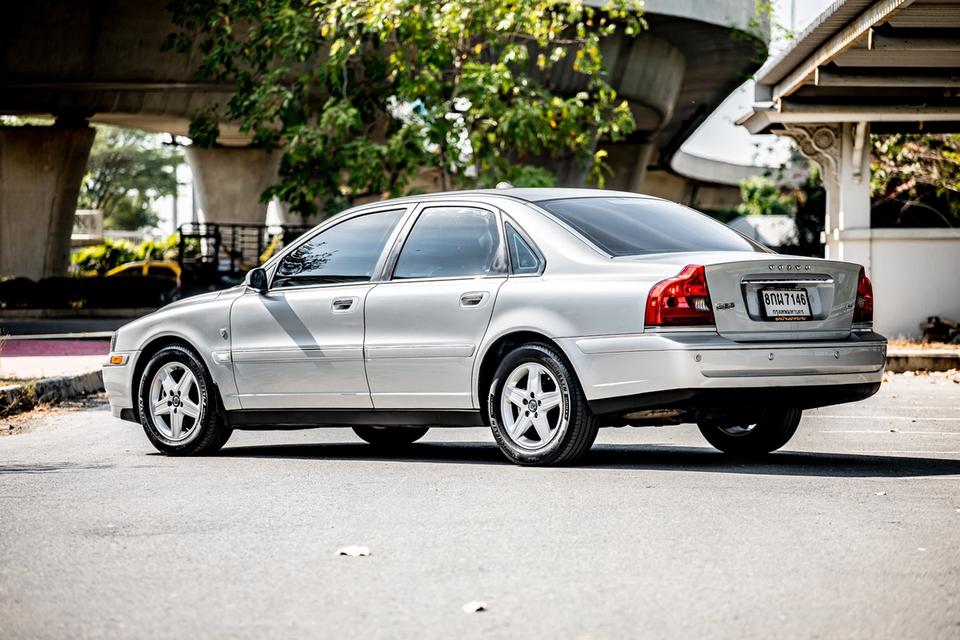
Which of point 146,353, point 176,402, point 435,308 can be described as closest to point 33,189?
point 146,353

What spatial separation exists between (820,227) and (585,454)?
28146mm

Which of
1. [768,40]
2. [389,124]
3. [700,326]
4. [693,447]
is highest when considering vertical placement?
[768,40]

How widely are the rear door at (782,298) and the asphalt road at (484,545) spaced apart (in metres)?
0.78

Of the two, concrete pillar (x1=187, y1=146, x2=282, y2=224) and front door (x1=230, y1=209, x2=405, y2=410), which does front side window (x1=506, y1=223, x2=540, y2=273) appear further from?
concrete pillar (x1=187, y1=146, x2=282, y2=224)

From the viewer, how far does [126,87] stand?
36.0 m

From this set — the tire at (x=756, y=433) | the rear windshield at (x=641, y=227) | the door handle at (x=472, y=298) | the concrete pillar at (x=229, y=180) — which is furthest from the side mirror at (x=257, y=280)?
the concrete pillar at (x=229, y=180)

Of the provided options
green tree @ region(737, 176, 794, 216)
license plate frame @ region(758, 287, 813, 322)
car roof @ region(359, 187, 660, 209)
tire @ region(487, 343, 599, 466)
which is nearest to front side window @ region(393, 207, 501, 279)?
car roof @ region(359, 187, 660, 209)

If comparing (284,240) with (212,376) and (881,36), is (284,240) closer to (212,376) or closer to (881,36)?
(881,36)

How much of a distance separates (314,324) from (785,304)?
2971mm

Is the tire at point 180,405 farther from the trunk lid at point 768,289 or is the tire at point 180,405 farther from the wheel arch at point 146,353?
the trunk lid at point 768,289

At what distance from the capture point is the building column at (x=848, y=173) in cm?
2017

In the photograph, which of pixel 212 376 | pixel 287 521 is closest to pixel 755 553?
pixel 287 521

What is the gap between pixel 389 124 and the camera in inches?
937

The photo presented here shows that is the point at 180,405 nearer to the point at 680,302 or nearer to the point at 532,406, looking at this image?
the point at 532,406
